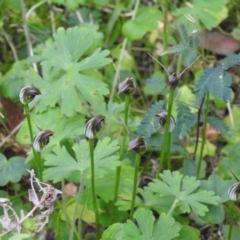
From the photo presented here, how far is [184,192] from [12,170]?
59 cm

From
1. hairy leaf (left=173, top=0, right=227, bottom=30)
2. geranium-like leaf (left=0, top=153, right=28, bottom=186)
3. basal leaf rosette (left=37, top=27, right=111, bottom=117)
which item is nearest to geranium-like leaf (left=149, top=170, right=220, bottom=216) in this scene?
basal leaf rosette (left=37, top=27, right=111, bottom=117)

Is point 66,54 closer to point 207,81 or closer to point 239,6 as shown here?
point 207,81

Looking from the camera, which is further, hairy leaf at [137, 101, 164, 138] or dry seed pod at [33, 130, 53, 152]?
hairy leaf at [137, 101, 164, 138]

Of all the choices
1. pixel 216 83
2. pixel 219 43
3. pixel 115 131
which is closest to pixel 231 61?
pixel 216 83

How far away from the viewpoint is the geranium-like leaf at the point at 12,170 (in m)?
1.78

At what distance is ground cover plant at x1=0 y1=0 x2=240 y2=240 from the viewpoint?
4.81ft

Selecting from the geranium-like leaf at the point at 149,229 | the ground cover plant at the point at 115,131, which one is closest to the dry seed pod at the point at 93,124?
the ground cover plant at the point at 115,131

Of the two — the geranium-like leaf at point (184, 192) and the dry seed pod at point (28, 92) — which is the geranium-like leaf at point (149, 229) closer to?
the geranium-like leaf at point (184, 192)

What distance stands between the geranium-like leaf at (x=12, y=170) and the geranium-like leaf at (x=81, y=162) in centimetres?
29

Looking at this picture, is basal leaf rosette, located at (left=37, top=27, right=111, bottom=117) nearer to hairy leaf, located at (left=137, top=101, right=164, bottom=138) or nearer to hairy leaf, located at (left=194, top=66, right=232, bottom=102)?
hairy leaf, located at (left=137, top=101, right=164, bottom=138)

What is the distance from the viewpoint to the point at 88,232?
1.87 meters

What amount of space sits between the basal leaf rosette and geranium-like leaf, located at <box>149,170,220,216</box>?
0.36m

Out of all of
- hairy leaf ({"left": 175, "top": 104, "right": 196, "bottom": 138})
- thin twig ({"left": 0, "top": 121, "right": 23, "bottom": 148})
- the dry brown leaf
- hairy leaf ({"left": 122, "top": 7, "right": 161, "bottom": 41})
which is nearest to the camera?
hairy leaf ({"left": 175, "top": 104, "right": 196, "bottom": 138})

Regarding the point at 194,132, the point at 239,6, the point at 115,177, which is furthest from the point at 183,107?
the point at 239,6
